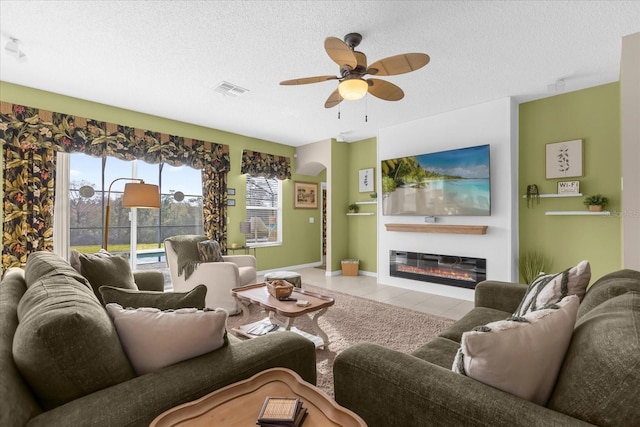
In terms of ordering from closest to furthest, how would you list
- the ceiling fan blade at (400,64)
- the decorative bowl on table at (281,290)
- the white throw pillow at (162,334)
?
the white throw pillow at (162,334) < the ceiling fan blade at (400,64) < the decorative bowl on table at (281,290)

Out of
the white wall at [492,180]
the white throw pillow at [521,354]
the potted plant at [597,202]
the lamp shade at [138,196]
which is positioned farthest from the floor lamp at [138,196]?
the potted plant at [597,202]

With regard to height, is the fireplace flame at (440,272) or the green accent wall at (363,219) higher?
the green accent wall at (363,219)

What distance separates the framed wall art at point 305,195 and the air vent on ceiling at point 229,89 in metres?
3.04

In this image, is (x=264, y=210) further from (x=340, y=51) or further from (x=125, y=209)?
(x=340, y=51)

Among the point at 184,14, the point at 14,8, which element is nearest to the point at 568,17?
the point at 184,14

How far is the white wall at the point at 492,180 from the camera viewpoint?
13.0ft

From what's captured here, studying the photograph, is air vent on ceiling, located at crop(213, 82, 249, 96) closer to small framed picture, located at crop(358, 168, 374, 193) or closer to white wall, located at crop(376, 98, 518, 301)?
white wall, located at crop(376, 98, 518, 301)

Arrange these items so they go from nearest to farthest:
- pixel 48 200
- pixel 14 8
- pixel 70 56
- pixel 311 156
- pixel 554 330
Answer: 1. pixel 554 330
2. pixel 14 8
3. pixel 70 56
4. pixel 48 200
5. pixel 311 156

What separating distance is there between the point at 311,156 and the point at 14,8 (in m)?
4.58

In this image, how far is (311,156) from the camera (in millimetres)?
6332

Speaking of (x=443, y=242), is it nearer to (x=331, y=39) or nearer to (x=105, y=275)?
(x=331, y=39)

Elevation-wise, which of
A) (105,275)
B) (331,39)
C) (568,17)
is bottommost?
(105,275)

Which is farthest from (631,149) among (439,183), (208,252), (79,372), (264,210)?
(264,210)

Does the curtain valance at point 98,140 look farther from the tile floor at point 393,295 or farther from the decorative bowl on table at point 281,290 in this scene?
the decorative bowl on table at point 281,290
